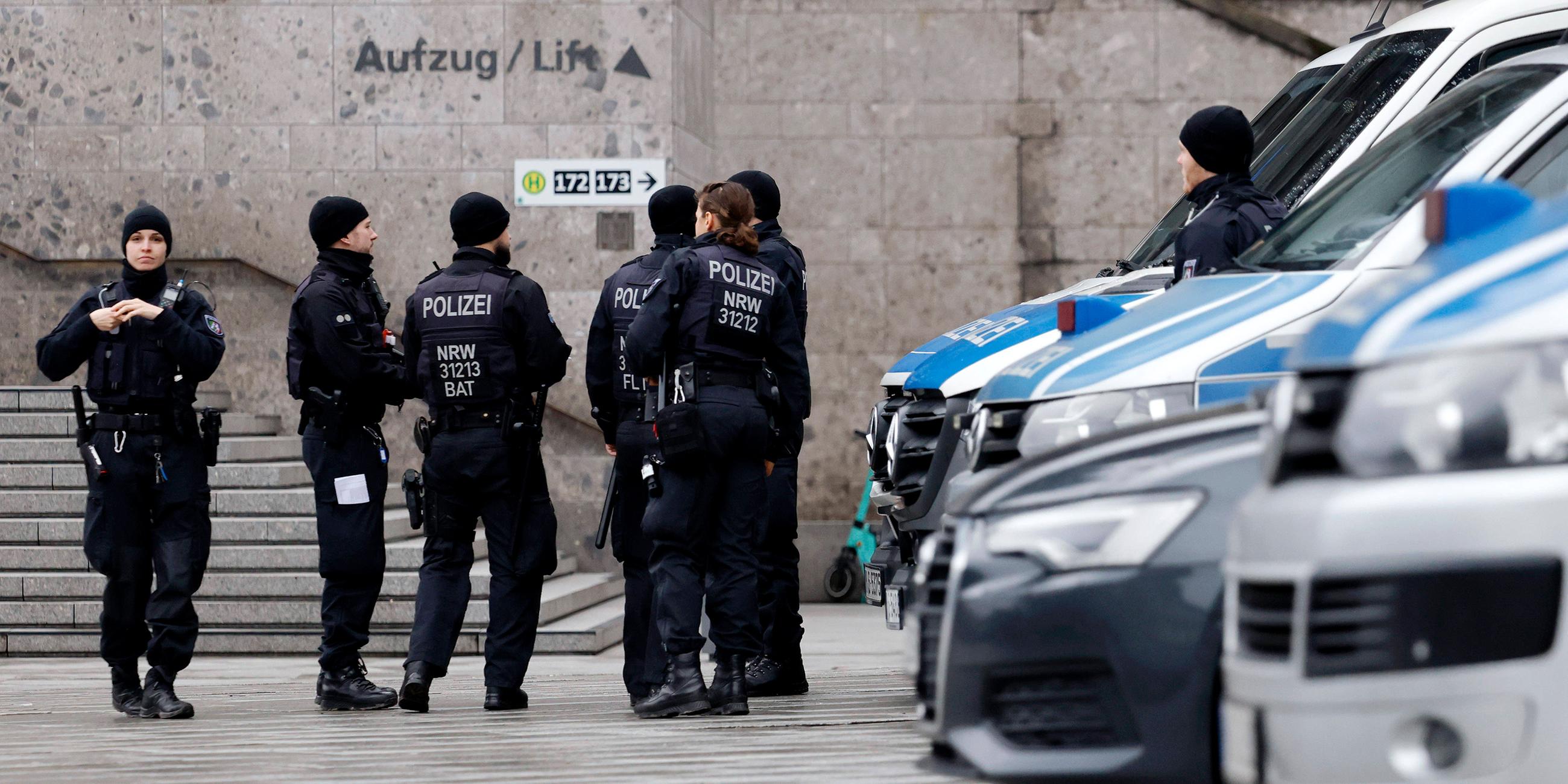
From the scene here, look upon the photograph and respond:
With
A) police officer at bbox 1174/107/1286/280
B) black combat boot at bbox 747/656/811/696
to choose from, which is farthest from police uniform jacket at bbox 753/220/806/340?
police officer at bbox 1174/107/1286/280

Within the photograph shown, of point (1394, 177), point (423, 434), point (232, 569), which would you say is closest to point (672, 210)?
point (423, 434)

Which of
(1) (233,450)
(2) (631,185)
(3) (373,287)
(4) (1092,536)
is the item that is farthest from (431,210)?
(4) (1092,536)

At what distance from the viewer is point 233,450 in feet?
38.2

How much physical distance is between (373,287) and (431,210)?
524 centimetres

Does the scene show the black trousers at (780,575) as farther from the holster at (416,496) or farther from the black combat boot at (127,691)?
the black combat boot at (127,691)

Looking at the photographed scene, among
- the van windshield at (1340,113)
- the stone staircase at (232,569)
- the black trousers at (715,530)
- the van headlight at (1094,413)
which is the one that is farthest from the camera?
the stone staircase at (232,569)

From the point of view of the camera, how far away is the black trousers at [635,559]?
746 centimetres

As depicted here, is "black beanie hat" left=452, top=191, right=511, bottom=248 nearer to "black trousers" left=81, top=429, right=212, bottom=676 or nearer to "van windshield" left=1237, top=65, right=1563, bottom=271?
"black trousers" left=81, top=429, right=212, bottom=676

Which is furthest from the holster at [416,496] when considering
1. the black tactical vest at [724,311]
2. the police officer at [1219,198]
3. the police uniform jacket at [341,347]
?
the police officer at [1219,198]

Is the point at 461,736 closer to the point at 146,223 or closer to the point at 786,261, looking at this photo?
the point at 786,261

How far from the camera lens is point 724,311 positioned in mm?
6832

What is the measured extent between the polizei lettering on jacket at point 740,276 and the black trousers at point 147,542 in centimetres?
232

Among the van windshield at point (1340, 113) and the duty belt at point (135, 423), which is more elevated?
the van windshield at point (1340, 113)

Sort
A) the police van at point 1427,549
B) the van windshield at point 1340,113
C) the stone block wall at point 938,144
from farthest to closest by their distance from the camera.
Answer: the stone block wall at point 938,144, the van windshield at point 1340,113, the police van at point 1427,549
